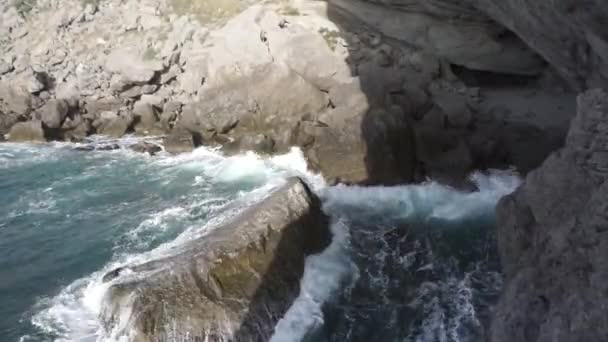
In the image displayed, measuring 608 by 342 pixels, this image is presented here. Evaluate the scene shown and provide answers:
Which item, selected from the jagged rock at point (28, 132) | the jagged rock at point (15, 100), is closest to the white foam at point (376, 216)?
the jagged rock at point (28, 132)

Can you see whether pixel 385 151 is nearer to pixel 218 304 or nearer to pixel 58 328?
pixel 218 304

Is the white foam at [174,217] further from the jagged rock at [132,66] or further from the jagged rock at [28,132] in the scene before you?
the jagged rock at [132,66]

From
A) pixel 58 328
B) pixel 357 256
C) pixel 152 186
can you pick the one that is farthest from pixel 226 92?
pixel 58 328

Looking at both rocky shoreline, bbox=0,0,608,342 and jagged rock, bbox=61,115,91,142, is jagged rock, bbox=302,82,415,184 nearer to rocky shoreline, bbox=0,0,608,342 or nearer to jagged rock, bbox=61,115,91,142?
rocky shoreline, bbox=0,0,608,342

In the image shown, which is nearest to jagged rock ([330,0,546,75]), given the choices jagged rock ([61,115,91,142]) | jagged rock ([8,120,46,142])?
jagged rock ([61,115,91,142])

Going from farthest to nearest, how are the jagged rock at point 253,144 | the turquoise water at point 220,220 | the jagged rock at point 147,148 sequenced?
the jagged rock at point 147,148
the jagged rock at point 253,144
the turquoise water at point 220,220
